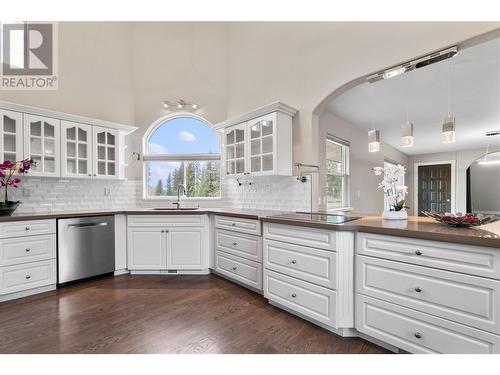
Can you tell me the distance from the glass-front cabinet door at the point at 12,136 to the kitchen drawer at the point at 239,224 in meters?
2.36

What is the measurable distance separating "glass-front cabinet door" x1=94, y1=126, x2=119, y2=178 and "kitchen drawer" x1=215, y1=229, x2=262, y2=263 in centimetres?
183

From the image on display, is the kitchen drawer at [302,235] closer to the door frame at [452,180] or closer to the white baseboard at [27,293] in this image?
the white baseboard at [27,293]

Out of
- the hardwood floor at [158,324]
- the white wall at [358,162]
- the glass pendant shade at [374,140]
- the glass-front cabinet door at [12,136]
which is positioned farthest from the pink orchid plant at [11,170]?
the glass pendant shade at [374,140]

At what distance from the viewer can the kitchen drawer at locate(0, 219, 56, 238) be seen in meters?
2.52

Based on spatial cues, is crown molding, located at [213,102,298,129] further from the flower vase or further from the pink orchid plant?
the pink orchid plant

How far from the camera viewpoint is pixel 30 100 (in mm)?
3311

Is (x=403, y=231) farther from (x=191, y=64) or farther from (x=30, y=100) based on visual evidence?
(x=30, y=100)

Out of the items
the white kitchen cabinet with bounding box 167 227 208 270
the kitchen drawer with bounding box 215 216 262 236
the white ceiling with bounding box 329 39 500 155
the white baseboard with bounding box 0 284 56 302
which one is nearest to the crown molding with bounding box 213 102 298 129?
the white ceiling with bounding box 329 39 500 155

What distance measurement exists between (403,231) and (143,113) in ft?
13.2

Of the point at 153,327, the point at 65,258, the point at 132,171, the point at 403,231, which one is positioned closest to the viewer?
the point at 403,231

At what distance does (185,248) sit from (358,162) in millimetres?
3719

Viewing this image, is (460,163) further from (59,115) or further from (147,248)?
(59,115)

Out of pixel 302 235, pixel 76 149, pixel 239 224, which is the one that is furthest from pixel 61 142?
pixel 302 235
